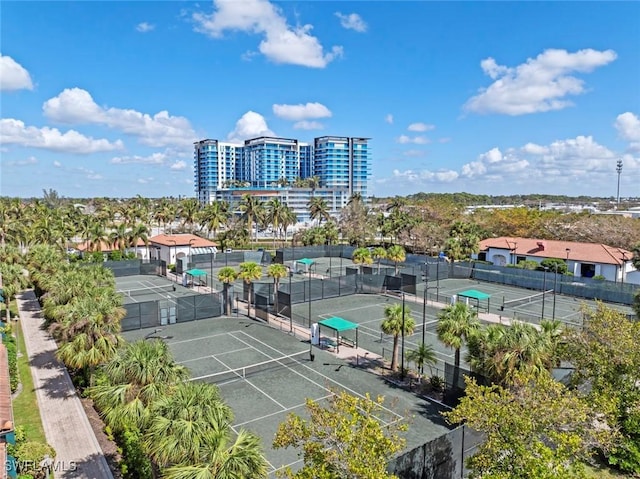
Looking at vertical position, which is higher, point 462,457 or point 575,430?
point 575,430

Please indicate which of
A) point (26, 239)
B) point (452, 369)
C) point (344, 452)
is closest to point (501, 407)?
point (344, 452)

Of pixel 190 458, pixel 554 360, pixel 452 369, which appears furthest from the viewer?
pixel 452 369

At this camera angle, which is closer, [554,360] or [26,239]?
[554,360]

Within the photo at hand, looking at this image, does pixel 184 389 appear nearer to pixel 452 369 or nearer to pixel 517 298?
pixel 452 369

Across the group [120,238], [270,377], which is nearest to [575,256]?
[270,377]

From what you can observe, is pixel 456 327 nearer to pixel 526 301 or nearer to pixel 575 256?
pixel 526 301

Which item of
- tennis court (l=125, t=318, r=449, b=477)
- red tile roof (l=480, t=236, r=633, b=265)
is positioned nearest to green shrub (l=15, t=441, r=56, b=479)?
tennis court (l=125, t=318, r=449, b=477)
